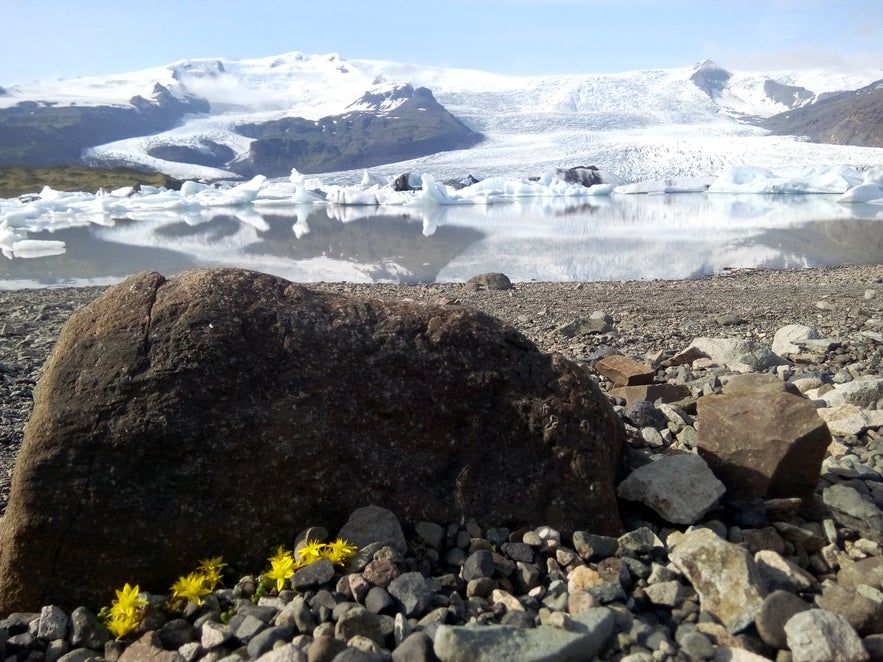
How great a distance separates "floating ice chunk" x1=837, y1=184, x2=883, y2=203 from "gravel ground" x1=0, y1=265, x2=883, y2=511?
26155mm

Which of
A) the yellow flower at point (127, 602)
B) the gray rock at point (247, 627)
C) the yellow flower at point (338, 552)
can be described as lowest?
the yellow flower at point (127, 602)

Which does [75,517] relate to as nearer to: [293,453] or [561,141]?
[293,453]

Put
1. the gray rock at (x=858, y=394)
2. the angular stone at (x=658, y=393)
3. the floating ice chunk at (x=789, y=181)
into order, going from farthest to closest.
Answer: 1. the floating ice chunk at (x=789, y=181)
2. the angular stone at (x=658, y=393)
3. the gray rock at (x=858, y=394)

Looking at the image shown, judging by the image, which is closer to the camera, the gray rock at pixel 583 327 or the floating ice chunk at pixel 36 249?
the gray rock at pixel 583 327

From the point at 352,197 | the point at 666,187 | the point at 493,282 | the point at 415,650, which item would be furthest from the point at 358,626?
the point at 666,187

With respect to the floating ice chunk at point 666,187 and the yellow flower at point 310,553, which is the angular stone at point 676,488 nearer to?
the yellow flower at point 310,553

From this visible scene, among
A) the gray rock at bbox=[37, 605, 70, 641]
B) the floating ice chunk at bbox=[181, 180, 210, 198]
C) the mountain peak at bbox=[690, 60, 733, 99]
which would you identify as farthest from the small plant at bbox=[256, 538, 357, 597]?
the mountain peak at bbox=[690, 60, 733, 99]

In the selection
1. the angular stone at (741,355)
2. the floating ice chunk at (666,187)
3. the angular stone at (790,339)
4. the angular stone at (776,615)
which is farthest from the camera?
the floating ice chunk at (666,187)

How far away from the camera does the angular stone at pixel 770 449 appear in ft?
8.72

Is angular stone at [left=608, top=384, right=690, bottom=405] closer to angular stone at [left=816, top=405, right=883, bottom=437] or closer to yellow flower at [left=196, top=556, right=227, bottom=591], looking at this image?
angular stone at [left=816, top=405, right=883, bottom=437]

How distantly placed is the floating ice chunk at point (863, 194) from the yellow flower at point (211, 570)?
40176 mm

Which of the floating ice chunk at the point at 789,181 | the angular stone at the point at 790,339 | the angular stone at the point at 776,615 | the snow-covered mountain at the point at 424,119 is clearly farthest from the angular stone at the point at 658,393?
the snow-covered mountain at the point at 424,119

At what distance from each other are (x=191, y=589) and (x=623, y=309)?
7.18 m

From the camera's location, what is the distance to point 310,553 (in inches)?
88.0
